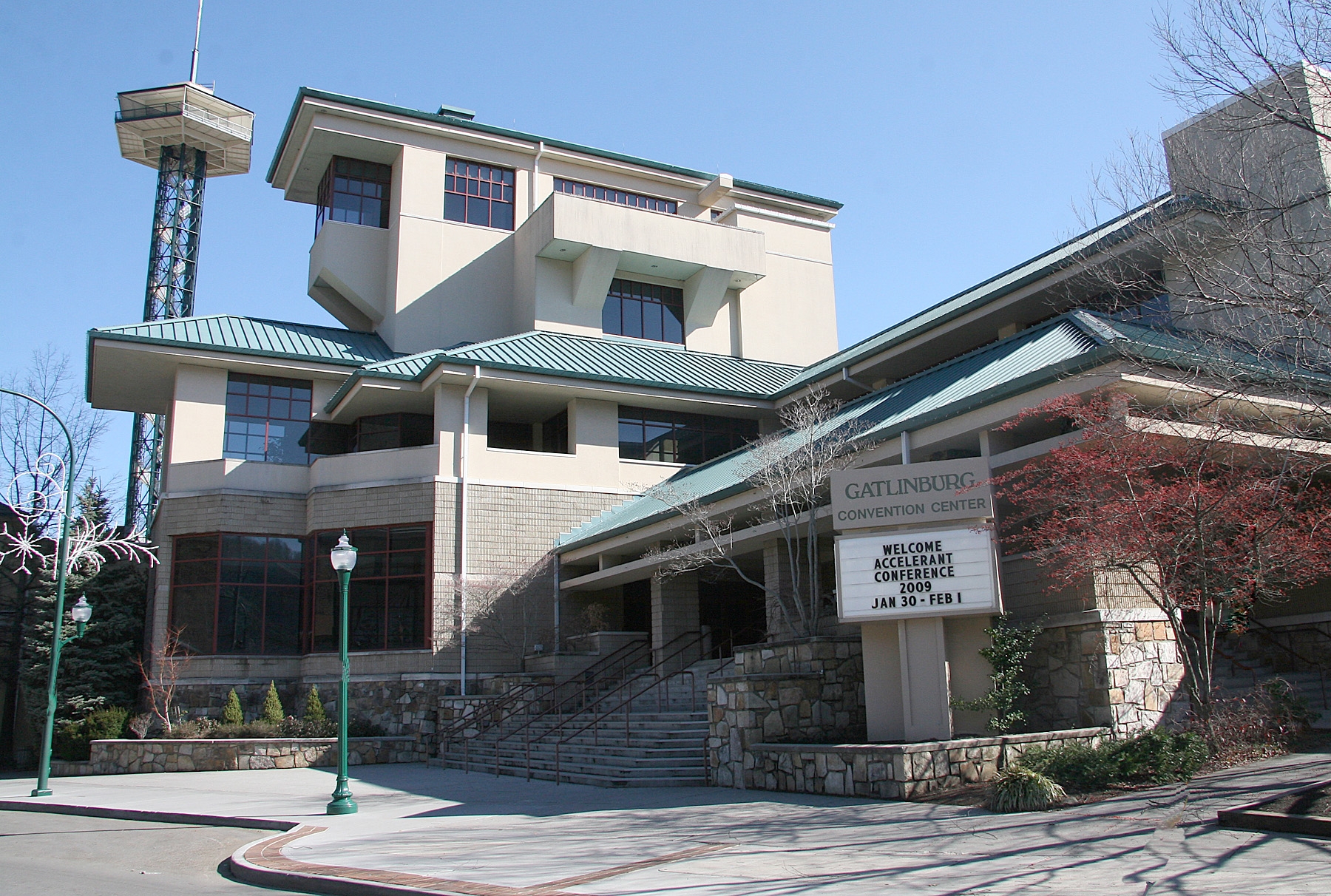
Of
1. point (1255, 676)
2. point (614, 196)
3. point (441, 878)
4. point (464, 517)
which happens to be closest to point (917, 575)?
point (1255, 676)

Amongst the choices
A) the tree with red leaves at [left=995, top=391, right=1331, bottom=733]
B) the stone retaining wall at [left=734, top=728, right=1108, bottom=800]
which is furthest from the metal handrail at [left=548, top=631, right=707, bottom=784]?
the tree with red leaves at [left=995, top=391, right=1331, bottom=733]

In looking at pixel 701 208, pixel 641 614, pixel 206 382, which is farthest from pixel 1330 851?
pixel 701 208

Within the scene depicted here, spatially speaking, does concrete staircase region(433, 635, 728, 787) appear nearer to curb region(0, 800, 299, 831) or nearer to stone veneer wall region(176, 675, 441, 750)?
stone veneer wall region(176, 675, 441, 750)

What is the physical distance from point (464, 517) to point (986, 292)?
14369 millimetres

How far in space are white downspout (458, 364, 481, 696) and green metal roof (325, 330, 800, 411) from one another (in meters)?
1.01

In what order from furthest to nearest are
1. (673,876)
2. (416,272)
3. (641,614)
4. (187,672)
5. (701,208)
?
(701,208) < (416,272) < (641,614) < (187,672) < (673,876)

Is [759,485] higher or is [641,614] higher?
[759,485]

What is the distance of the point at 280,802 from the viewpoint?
659 inches

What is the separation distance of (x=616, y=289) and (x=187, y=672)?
17.2 m

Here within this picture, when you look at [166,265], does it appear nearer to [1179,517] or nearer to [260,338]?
[260,338]

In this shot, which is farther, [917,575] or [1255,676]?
[1255,676]

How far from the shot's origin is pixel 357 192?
33906mm

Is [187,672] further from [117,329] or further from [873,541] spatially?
[873,541]

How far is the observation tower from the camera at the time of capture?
4556 centimetres
